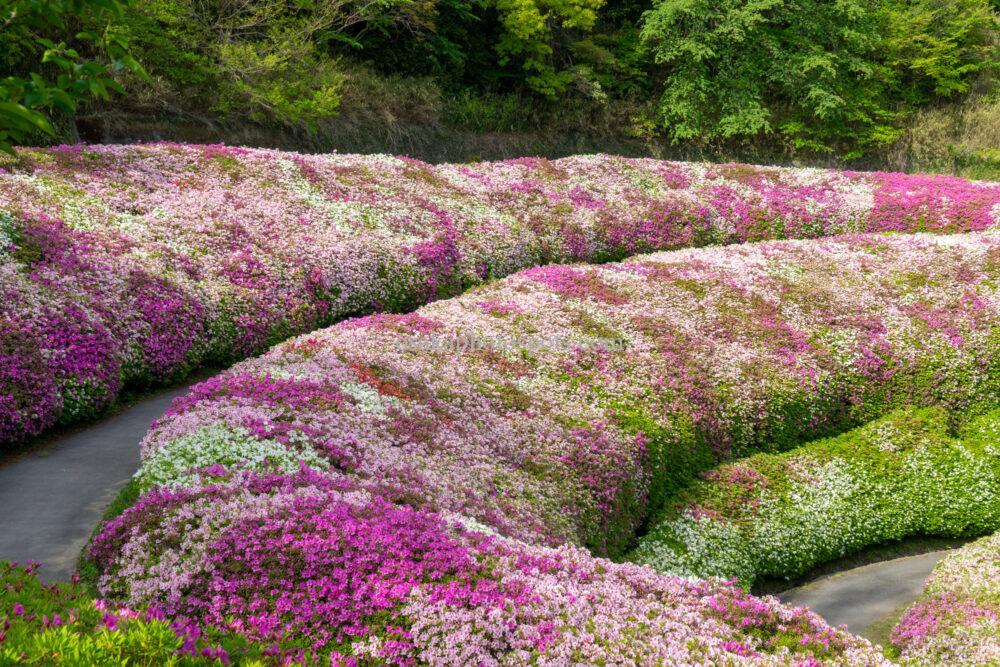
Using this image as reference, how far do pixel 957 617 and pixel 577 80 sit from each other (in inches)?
1663

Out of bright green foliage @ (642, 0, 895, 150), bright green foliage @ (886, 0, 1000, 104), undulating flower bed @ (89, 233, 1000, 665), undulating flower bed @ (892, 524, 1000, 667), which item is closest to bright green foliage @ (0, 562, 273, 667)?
undulating flower bed @ (89, 233, 1000, 665)

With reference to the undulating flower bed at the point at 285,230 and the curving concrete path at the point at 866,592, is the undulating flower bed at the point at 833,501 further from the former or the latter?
the undulating flower bed at the point at 285,230

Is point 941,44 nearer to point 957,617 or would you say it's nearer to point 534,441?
point 957,617

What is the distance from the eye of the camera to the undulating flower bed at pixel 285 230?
577 inches

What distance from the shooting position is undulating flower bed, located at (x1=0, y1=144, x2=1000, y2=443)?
48.1ft

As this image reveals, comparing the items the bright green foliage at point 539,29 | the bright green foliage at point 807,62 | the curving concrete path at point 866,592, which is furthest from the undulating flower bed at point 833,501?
the bright green foliage at point 807,62

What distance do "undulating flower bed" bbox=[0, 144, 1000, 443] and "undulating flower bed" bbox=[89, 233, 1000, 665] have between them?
3051 mm

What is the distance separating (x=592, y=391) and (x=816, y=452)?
6.08m

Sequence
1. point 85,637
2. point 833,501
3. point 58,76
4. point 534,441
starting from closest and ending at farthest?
point 85,637 → point 58,76 → point 534,441 → point 833,501

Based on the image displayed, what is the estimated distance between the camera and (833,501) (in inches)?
644

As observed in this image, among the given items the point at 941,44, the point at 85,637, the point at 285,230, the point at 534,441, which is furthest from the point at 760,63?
the point at 85,637

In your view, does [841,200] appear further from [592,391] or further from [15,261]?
[15,261]

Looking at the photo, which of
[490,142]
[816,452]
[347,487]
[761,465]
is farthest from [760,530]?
[490,142]

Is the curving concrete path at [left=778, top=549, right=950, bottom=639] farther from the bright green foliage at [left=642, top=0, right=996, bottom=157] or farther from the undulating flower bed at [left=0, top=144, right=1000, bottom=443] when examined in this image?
the bright green foliage at [left=642, top=0, right=996, bottom=157]
